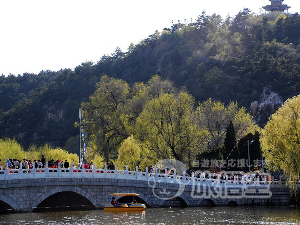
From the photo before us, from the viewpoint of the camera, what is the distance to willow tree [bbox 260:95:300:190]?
155ft

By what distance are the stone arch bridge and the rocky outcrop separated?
44.1 m

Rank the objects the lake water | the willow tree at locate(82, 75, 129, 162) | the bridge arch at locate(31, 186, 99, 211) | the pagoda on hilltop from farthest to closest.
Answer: the pagoda on hilltop → the willow tree at locate(82, 75, 129, 162) → the bridge arch at locate(31, 186, 99, 211) → the lake water

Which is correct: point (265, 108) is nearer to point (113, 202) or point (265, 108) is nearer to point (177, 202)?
point (177, 202)

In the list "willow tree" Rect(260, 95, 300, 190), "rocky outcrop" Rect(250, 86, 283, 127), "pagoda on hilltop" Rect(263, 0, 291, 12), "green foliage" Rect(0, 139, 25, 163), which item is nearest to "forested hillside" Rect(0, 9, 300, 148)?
"rocky outcrop" Rect(250, 86, 283, 127)

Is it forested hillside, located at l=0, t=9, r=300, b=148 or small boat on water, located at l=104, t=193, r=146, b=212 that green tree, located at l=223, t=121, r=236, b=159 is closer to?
small boat on water, located at l=104, t=193, r=146, b=212

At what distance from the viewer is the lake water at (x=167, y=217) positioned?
3809 cm

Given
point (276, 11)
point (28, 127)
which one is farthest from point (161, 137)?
point (276, 11)

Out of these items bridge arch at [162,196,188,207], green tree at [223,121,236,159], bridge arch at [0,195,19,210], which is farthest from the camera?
green tree at [223,121,236,159]

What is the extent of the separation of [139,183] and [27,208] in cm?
899

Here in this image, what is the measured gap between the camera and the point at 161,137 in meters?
62.6

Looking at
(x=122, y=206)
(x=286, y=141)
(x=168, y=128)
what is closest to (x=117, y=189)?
(x=122, y=206)

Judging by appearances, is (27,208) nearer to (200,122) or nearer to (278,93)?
(200,122)

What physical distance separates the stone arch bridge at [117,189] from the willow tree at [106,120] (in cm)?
1655

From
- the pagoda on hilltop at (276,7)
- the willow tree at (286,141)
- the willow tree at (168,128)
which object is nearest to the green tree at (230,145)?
the willow tree at (168,128)
